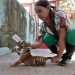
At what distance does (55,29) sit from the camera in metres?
4.10

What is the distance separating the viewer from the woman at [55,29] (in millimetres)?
3996

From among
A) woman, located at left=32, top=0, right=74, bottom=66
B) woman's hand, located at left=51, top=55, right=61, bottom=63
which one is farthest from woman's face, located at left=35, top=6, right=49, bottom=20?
woman's hand, located at left=51, top=55, right=61, bottom=63

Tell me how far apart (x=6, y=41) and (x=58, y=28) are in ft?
9.40

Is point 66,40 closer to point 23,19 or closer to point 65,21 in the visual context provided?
point 65,21

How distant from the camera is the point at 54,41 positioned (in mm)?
4316

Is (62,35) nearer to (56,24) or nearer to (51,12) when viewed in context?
(56,24)

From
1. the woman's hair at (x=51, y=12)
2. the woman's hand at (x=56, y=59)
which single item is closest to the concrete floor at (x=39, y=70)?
the woman's hand at (x=56, y=59)

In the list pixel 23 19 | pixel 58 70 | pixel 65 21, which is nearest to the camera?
pixel 58 70

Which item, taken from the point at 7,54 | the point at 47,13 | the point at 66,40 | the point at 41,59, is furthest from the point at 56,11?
the point at 7,54

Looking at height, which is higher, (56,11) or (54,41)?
(56,11)

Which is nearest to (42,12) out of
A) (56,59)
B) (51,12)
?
(51,12)

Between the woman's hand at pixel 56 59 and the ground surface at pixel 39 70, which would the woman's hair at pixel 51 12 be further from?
the ground surface at pixel 39 70

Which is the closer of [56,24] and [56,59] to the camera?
[56,24]

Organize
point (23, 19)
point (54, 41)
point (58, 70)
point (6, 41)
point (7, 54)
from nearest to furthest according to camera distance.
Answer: point (58, 70), point (54, 41), point (7, 54), point (6, 41), point (23, 19)
